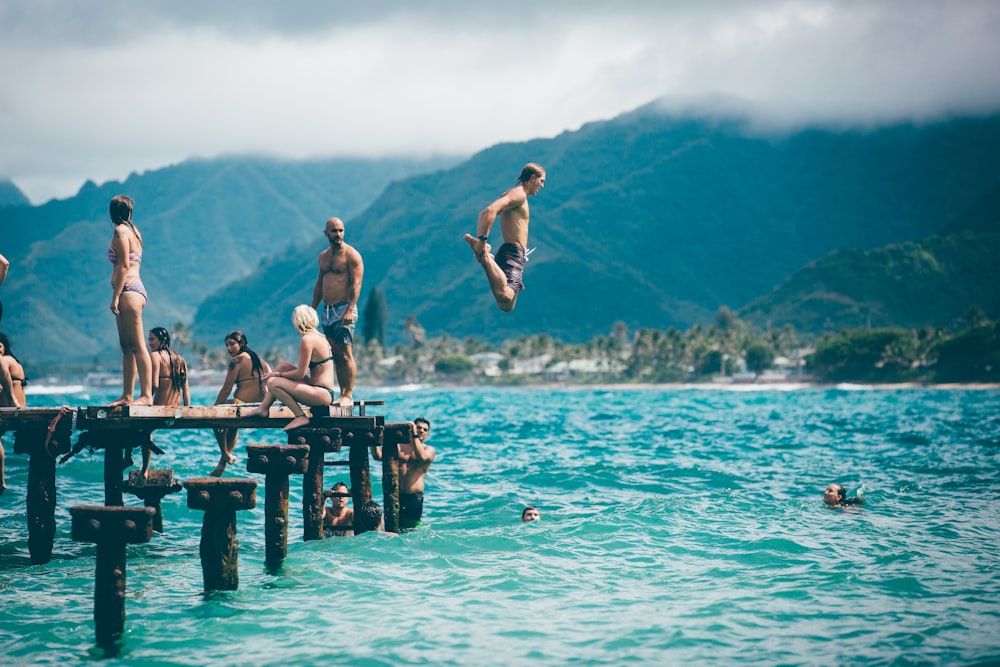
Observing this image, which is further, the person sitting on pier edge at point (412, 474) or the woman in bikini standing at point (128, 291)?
the person sitting on pier edge at point (412, 474)

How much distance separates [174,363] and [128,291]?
3.27 metres

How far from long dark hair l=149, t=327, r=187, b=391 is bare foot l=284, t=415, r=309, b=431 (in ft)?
10.8

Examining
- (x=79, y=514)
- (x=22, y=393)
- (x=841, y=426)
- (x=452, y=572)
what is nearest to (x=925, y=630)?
(x=452, y=572)

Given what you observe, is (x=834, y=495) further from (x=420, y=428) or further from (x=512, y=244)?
(x=512, y=244)

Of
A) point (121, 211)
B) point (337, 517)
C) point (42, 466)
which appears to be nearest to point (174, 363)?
point (42, 466)

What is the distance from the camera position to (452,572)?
59.4 feet

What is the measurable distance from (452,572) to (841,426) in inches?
Result: 2168

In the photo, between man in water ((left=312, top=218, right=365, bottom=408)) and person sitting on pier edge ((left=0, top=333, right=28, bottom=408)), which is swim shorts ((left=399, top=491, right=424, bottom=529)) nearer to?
man in water ((left=312, top=218, right=365, bottom=408))

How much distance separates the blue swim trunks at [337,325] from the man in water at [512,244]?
168 inches

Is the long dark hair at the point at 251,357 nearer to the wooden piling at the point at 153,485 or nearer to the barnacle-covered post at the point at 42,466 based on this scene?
the wooden piling at the point at 153,485

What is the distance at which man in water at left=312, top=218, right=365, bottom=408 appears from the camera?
1841 centimetres

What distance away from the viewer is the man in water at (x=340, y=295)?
60.4ft

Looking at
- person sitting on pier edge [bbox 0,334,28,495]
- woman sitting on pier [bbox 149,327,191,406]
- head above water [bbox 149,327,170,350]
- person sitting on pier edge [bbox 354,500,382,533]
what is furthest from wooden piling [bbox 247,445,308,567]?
person sitting on pier edge [bbox 0,334,28,495]

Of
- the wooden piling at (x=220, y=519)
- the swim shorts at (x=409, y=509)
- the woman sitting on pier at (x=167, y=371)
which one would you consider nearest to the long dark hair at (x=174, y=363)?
the woman sitting on pier at (x=167, y=371)
